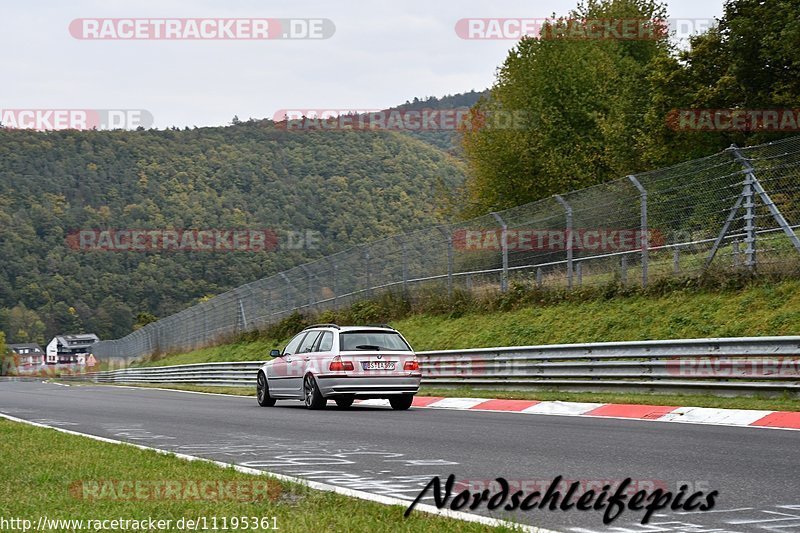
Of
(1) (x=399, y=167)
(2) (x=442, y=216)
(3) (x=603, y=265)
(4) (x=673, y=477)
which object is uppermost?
(1) (x=399, y=167)

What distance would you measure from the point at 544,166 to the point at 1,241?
229 ft

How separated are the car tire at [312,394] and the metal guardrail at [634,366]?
13.2ft

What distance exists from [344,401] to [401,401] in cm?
119

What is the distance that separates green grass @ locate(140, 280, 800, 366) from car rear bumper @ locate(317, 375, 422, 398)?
197 inches

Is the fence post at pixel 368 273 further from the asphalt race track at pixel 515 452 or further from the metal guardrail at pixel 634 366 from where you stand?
the asphalt race track at pixel 515 452

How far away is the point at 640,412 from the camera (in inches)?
604

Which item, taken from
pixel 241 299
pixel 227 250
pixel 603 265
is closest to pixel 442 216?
pixel 227 250

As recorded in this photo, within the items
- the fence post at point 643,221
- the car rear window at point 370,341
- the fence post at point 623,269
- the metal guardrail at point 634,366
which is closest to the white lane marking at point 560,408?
the metal guardrail at point 634,366

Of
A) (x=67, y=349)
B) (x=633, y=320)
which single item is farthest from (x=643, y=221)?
(x=67, y=349)

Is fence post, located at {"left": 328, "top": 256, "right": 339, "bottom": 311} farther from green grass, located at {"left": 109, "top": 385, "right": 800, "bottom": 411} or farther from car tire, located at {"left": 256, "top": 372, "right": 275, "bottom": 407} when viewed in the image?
car tire, located at {"left": 256, "top": 372, "right": 275, "bottom": 407}

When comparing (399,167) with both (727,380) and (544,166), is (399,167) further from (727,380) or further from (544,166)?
(727,380)

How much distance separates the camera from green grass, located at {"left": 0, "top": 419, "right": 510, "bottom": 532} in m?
6.17

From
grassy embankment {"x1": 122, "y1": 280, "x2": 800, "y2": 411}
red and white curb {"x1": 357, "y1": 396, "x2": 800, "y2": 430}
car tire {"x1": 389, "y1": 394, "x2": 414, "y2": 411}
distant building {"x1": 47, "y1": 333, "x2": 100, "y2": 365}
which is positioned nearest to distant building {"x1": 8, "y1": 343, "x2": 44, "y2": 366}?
distant building {"x1": 47, "y1": 333, "x2": 100, "y2": 365}

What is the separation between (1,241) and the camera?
4259 inches
